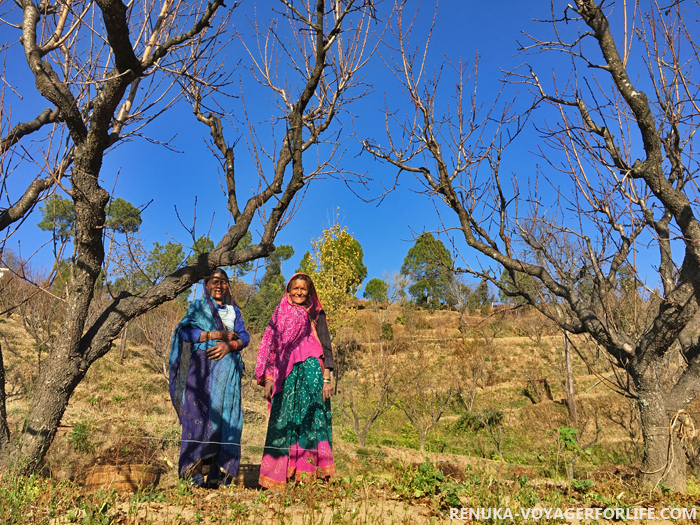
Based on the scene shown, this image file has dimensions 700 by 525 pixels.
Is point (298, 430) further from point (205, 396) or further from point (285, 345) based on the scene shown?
point (205, 396)

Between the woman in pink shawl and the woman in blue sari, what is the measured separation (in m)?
0.33

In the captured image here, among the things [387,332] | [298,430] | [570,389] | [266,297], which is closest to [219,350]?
[298,430]

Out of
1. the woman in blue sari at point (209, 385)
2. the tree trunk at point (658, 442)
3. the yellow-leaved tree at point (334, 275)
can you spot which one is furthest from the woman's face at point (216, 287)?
the yellow-leaved tree at point (334, 275)

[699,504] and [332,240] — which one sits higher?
[332,240]

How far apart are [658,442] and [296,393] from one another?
3038 mm

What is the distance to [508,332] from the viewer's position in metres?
24.0

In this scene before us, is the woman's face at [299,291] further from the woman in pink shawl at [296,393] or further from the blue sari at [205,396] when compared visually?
the blue sari at [205,396]

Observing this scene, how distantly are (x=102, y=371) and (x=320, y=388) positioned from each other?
9.87 m

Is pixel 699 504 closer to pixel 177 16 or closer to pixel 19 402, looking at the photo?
pixel 177 16

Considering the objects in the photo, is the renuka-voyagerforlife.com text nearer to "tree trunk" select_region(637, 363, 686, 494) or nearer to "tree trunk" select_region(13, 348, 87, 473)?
"tree trunk" select_region(637, 363, 686, 494)

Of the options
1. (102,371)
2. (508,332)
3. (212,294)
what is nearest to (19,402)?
(102,371)

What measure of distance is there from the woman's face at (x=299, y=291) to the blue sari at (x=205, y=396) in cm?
65

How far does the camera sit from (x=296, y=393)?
13.0 ft

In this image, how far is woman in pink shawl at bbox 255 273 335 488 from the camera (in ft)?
12.4
